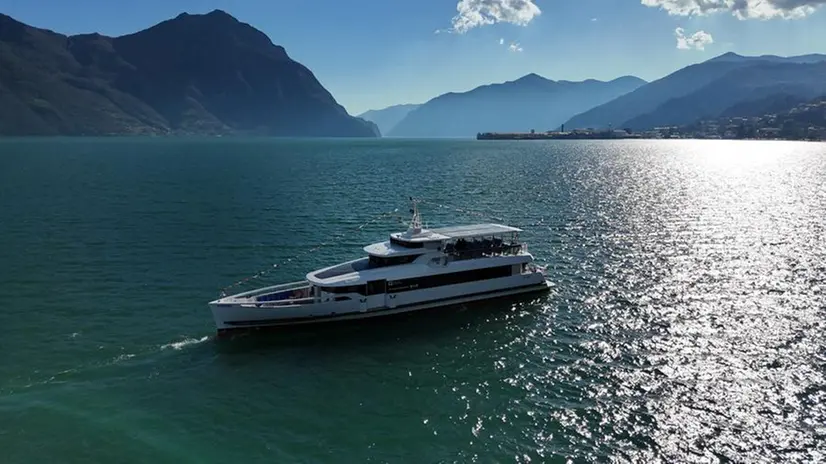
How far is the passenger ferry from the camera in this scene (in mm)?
40188

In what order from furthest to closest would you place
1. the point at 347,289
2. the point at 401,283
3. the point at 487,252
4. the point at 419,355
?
the point at 487,252, the point at 401,283, the point at 347,289, the point at 419,355

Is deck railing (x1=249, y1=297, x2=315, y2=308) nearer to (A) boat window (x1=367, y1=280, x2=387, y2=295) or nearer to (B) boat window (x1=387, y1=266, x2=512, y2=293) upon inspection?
(A) boat window (x1=367, y1=280, x2=387, y2=295)

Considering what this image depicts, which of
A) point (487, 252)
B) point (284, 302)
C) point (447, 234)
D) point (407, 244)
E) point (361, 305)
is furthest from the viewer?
point (487, 252)

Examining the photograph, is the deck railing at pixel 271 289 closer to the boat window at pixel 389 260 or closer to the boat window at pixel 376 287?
the boat window at pixel 376 287

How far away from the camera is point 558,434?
26734 millimetres

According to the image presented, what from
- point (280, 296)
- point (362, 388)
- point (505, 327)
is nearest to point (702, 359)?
point (505, 327)

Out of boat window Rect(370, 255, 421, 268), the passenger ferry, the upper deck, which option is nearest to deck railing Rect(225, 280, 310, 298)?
the passenger ferry

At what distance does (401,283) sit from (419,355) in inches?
366

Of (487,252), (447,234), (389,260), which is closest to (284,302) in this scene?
(389,260)

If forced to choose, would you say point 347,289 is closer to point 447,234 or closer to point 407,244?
point 407,244

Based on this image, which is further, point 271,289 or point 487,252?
point 487,252

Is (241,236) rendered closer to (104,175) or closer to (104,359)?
(104,359)

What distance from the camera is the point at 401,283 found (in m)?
44.2

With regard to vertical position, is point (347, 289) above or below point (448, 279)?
above
